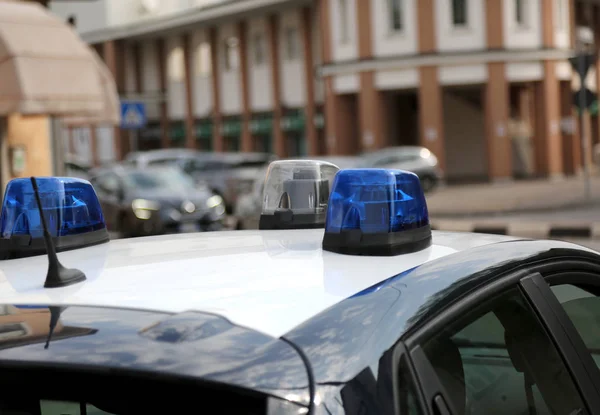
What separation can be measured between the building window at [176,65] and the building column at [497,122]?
1887 cm

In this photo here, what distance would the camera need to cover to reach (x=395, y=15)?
115 ft

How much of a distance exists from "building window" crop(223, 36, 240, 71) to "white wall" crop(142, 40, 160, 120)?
545 cm

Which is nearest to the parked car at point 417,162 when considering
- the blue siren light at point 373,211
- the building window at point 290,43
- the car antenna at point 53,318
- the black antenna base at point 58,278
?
the building window at point 290,43

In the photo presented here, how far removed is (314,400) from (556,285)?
1.11 m

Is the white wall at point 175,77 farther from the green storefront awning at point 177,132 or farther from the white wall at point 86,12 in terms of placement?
the white wall at point 86,12

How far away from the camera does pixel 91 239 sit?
98.4 inches

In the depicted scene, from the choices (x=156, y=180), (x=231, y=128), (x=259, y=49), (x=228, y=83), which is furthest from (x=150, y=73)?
(x=156, y=180)

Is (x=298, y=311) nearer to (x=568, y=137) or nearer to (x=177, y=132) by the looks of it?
(x=568, y=137)

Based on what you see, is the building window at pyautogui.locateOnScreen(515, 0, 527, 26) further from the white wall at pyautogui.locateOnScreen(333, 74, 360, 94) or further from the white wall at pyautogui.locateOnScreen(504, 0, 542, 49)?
the white wall at pyautogui.locateOnScreen(333, 74, 360, 94)

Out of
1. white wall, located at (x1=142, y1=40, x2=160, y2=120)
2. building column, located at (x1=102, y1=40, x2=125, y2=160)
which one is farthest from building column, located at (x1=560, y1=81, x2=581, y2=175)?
building column, located at (x1=102, y1=40, x2=125, y2=160)

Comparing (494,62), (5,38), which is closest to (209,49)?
(494,62)

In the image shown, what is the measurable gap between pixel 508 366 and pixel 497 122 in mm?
32455

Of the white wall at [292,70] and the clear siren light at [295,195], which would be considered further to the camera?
the white wall at [292,70]

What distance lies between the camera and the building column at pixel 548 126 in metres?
34.6
